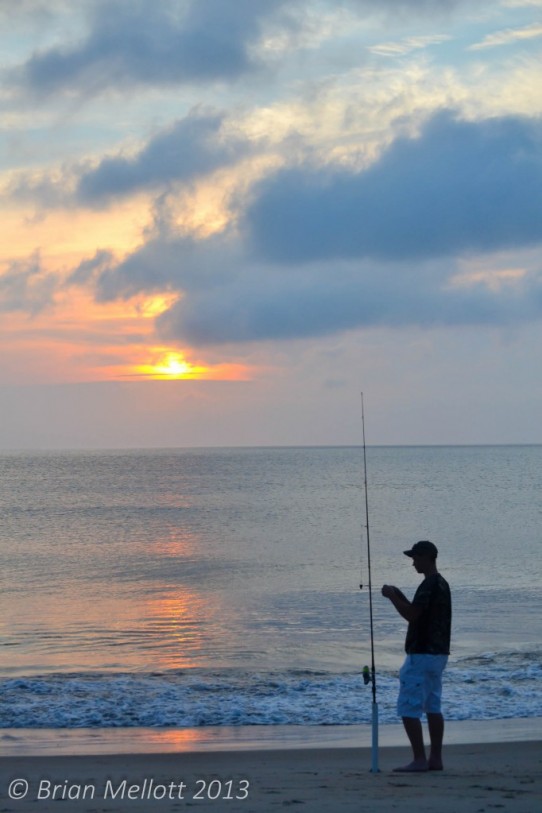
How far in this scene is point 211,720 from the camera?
10.7 metres

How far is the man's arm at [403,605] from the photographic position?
259 inches

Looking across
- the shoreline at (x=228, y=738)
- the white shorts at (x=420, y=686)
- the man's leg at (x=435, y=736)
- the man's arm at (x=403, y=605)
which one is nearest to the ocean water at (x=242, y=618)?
the shoreline at (x=228, y=738)

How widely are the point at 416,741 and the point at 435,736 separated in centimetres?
16

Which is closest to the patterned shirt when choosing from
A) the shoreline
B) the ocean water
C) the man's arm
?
the man's arm

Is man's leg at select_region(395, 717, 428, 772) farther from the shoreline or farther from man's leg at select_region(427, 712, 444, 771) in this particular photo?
the shoreline

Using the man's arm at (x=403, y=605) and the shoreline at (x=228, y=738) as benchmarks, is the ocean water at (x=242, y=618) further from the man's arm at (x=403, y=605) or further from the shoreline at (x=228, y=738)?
the man's arm at (x=403, y=605)

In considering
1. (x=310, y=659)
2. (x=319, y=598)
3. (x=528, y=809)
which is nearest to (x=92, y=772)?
(x=528, y=809)

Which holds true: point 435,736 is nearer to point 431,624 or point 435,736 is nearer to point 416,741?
point 416,741

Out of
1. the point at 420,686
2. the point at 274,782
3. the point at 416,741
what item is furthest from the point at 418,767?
the point at 274,782

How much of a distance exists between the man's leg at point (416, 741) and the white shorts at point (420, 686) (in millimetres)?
78

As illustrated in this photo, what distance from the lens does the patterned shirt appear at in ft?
21.9

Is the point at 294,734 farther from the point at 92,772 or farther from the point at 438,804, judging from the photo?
the point at 438,804

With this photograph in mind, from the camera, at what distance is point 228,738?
9.86 m

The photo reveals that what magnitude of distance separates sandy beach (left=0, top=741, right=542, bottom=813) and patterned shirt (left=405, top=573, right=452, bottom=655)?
95cm
